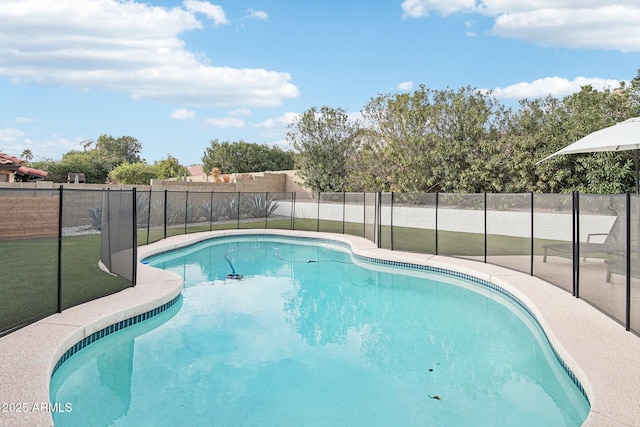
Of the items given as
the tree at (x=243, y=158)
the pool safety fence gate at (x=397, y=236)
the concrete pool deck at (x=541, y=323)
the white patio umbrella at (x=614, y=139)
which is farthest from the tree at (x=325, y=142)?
the tree at (x=243, y=158)

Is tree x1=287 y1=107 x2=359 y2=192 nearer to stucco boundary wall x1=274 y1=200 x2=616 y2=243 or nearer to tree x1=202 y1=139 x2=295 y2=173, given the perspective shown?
stucco boundary wall x1=274 y1=200 x2=616 y2=243

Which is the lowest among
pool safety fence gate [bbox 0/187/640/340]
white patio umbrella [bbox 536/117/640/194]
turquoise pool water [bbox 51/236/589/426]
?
turquoise pool water [bbox 51/236/589/426]

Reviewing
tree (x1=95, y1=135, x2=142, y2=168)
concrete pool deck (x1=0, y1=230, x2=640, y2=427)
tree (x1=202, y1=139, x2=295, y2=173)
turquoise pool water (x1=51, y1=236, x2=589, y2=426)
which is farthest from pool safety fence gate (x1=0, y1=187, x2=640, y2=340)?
tree (x1=95, y1=135, x2=142, y2=168)

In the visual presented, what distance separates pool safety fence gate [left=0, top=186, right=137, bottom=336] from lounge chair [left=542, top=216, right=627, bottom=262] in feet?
19.0

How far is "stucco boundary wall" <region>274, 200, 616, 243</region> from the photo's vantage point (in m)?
5.84

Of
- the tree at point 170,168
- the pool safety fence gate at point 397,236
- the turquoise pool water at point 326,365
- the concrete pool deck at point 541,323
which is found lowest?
the turquoise pool water at point 326,365

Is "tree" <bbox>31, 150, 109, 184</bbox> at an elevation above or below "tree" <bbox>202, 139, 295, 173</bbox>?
below

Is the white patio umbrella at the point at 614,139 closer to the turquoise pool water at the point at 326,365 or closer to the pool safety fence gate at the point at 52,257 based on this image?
the turquoise pool water at the point at 326,365

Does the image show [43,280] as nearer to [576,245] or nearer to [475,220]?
[576,245]

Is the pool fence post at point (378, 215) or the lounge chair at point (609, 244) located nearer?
the lounge chair at point (609, 244)

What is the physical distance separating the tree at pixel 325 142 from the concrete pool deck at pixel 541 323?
47.9 ft

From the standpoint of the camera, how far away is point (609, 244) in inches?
199

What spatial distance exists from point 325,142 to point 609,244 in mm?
17195

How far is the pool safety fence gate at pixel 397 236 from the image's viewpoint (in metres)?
4.84
